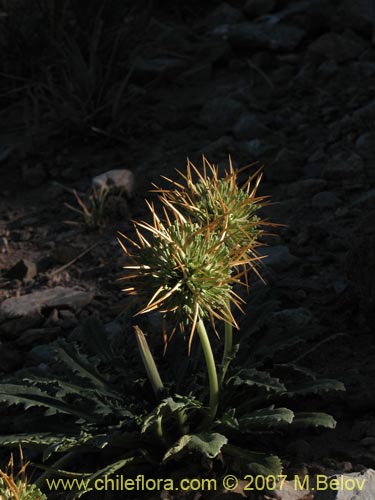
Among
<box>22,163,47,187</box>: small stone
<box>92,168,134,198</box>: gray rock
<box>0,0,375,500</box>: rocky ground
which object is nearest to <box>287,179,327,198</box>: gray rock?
<box>0,0,375,500</box>: rocky ground

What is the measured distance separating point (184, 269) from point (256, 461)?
770mm

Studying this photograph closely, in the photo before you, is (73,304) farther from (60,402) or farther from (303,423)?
(303,423)

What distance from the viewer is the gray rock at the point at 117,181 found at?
4.72 m

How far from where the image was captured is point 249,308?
10.2ft

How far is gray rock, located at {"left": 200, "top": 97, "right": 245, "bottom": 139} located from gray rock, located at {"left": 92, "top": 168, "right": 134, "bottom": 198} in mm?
789

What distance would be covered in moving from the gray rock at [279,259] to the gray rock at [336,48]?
238 cm

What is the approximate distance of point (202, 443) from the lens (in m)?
2.40

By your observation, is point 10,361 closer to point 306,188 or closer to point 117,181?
point 117,181

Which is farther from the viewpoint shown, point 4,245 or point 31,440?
point 4,245

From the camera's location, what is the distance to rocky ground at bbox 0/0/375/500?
3227 millimetres

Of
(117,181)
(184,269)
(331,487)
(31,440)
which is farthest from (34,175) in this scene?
(331,487)

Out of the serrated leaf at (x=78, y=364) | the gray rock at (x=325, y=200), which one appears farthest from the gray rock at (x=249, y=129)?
the serrated leaf at (x=78, y=364)

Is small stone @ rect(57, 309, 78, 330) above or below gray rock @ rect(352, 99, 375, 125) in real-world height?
below

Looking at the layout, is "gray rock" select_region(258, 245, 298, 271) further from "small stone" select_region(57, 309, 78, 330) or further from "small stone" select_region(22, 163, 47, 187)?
"small stone" select_region(22, 163, 47, 187)
